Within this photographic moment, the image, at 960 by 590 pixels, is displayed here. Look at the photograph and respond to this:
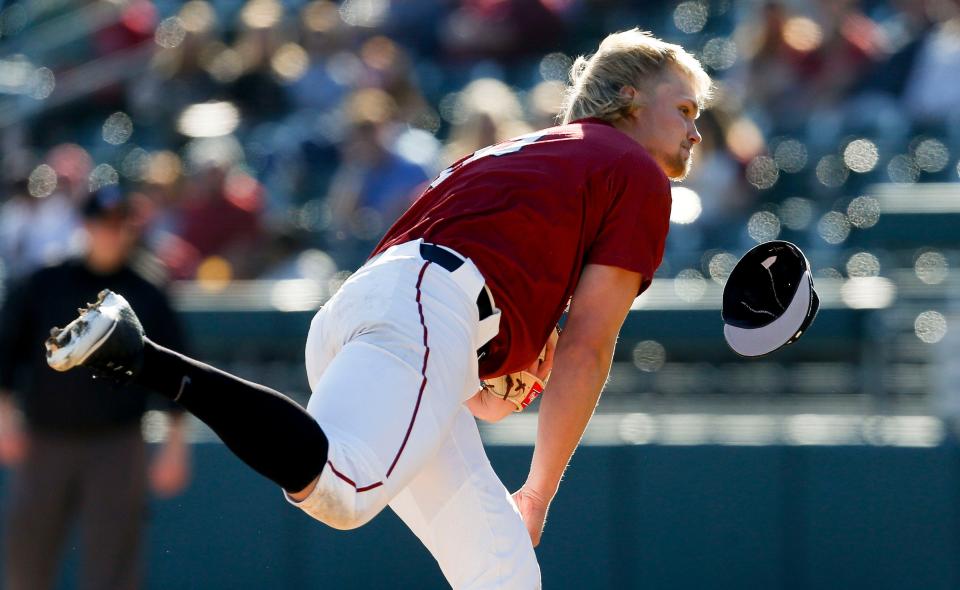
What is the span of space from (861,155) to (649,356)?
177 cm

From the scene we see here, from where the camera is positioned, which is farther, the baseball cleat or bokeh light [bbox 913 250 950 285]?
bokeh light [bbox 913 250 950 285]

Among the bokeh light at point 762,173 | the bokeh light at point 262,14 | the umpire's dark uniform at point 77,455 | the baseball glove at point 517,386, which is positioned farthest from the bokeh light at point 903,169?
the bokeh light at point 262,14

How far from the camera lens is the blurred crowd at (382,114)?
22.7 feet

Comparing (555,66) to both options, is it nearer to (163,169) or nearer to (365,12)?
(365,12)

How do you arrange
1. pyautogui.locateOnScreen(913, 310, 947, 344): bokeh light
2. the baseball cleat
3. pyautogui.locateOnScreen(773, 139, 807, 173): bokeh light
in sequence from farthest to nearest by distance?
pyautogui.locateOnScreen(773, 139, 807, 173): bokeh light → pyautogui.locateOnScreen(913, 310, 947, 344): bokeh light → the baseball cleat

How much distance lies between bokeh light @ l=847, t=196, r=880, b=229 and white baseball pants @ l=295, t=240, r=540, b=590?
3618 millimetres

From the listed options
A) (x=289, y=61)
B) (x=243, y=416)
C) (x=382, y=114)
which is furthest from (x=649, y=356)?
(x=289, y=61)

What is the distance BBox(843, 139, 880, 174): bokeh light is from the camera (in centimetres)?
681

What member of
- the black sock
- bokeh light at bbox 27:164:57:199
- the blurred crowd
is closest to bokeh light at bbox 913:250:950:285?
the blurred crowd

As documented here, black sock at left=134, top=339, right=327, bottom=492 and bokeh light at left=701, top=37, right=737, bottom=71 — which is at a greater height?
black sock at left=134, top=339, right=327, bottom=492

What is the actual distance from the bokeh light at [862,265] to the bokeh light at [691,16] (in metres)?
2.97

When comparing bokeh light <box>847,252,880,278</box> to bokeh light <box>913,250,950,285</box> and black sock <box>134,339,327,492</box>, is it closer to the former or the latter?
bokeh light <box>913,250,950,285</box>

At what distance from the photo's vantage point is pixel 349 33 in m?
9.20

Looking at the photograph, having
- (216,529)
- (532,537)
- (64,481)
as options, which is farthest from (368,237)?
(532,537)
